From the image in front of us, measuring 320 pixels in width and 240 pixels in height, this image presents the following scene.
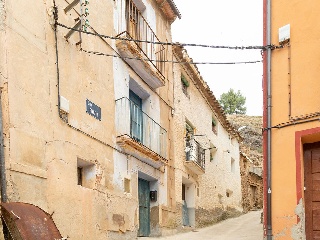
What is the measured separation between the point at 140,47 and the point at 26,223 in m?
6.14

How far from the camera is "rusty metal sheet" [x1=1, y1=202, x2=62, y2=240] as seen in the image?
485 centimetres

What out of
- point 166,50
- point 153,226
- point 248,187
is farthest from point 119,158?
point 248,187

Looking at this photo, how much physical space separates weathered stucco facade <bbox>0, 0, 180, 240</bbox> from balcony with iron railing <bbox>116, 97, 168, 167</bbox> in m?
0.03

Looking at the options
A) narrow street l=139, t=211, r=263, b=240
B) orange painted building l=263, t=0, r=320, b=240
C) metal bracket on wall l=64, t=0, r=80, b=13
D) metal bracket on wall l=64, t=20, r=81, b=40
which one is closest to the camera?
orange painted building l=263, t=0, r=320, b=240

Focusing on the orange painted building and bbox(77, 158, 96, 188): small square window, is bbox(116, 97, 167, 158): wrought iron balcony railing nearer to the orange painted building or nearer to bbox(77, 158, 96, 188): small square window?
bbox(77, 158, 96, 188): small square window

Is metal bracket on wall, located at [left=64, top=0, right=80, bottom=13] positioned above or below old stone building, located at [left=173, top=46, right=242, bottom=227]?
above

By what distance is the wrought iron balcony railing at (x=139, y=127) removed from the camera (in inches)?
360

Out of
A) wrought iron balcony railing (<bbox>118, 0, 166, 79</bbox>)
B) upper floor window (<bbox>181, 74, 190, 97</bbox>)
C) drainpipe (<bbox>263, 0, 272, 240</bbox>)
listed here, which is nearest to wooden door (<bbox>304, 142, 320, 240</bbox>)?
drainpipe (<bbox>263, 0, 272, 240</bbox>)

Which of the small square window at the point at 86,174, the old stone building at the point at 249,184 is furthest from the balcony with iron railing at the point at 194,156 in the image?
the old stone building at the point at 249,184

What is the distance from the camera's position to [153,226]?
1070 cm

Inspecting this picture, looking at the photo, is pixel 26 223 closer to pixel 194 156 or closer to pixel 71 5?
pixel 71 5

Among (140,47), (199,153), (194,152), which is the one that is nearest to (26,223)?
(140,47)

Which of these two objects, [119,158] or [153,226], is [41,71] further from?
[153,226]

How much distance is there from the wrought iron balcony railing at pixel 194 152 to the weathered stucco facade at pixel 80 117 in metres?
2.14
